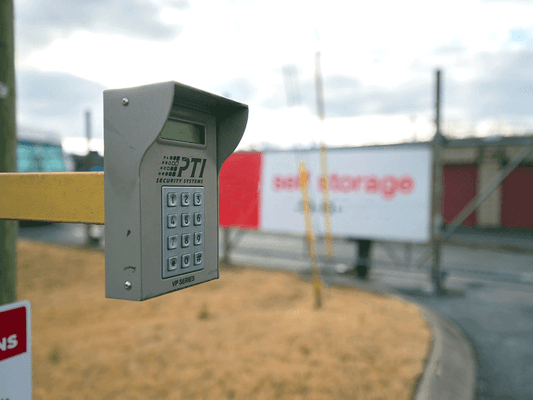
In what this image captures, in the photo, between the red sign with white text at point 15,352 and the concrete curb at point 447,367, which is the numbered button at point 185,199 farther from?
the concrete curb at point 447,367

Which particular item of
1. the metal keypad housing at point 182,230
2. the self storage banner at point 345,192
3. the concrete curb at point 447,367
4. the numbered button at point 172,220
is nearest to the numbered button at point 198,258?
the metal keypad housing at point 182,230

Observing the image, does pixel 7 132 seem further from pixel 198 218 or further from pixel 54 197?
pixel 198 218

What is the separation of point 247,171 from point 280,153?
925mm

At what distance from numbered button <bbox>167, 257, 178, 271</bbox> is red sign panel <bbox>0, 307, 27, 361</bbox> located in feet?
2.42

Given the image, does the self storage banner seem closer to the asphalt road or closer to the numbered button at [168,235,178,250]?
the asphalt road

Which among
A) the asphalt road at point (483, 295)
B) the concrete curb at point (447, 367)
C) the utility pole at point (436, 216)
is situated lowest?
the asphalt road at point (483, 295)

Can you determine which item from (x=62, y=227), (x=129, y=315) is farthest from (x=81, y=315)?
(x=62, y=227)

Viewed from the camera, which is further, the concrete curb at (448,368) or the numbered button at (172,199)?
the concrete curb at (448,368)

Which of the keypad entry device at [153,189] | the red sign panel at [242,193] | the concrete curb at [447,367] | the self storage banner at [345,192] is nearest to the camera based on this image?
the keypad entry device at [153,189]

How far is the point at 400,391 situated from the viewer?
11.7 ft

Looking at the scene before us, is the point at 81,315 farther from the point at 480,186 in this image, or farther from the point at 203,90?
the point at 480,186

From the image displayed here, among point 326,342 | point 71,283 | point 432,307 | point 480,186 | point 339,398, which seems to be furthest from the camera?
point 480,186

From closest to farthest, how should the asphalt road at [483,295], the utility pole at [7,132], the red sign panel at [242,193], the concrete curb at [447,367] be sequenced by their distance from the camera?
the utility pole at [7,132], the concrete curb at [447,367], the asphalt road at [483,295], the red sign panel at [242,193]

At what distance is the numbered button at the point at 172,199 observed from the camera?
1.09 metres
